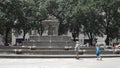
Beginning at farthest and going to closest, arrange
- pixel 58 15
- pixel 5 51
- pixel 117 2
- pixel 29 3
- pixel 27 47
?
pixel 58 15 → pixel 29 3 → pixel 117 2 → pixel 27 47 → pixel 5 51

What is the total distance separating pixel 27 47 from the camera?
41.2 metres

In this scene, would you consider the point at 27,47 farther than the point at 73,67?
Yes

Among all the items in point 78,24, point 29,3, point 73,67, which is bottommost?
point 73,67

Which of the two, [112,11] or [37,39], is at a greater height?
[112,11]

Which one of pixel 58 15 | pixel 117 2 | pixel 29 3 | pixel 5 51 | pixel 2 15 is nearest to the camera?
pixel 5 51

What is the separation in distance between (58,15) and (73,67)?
54.0m

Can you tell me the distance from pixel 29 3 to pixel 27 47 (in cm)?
2889

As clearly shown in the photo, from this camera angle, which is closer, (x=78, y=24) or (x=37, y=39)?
(x=37, y=39)

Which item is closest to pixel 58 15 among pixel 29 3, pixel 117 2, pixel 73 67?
pixel 29 3

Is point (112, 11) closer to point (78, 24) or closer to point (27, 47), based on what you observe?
point (78, 24)

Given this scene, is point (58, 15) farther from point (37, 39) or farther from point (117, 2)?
point (37, 39)

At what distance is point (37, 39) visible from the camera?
42.3m

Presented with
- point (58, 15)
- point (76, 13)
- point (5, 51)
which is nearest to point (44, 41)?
point (5, 51)

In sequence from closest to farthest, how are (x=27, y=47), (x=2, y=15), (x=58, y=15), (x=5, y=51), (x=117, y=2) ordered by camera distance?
(x=5, y=51) → (x=27, y=47) → (x=2, y=15) → (x=117, y=2) → (x=58, y=15)
